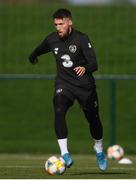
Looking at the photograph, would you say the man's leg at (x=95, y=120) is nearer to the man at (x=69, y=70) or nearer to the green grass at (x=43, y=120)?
the man at (x=69, y=70)

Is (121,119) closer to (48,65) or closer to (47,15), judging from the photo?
(48,65)

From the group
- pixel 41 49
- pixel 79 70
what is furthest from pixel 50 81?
pixel 79 70

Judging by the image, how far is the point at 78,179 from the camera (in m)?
11.5

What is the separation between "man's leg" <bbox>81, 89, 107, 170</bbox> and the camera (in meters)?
12.7

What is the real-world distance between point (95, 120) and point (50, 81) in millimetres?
10467

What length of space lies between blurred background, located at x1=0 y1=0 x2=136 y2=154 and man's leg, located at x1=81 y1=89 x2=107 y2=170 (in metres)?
6.36

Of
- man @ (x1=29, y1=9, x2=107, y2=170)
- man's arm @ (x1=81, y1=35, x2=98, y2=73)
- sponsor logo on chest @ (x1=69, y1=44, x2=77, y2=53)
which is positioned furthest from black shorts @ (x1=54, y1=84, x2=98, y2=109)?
sponsor logo on chest @ (x1=69, y1=44, x2=77, y2=53)

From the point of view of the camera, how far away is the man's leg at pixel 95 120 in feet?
41.7

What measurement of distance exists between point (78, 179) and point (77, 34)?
7.13 feet

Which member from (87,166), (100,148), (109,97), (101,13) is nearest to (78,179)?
(100,148)

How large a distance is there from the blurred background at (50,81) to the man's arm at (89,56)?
6.87m

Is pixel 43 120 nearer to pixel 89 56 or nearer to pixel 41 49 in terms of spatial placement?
pixel 41 49

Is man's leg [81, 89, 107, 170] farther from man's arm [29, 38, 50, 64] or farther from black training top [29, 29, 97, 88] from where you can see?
man's arm [29, 38, 50, 64]

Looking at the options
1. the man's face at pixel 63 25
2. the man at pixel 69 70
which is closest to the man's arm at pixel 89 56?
the man at pixel 69 70
